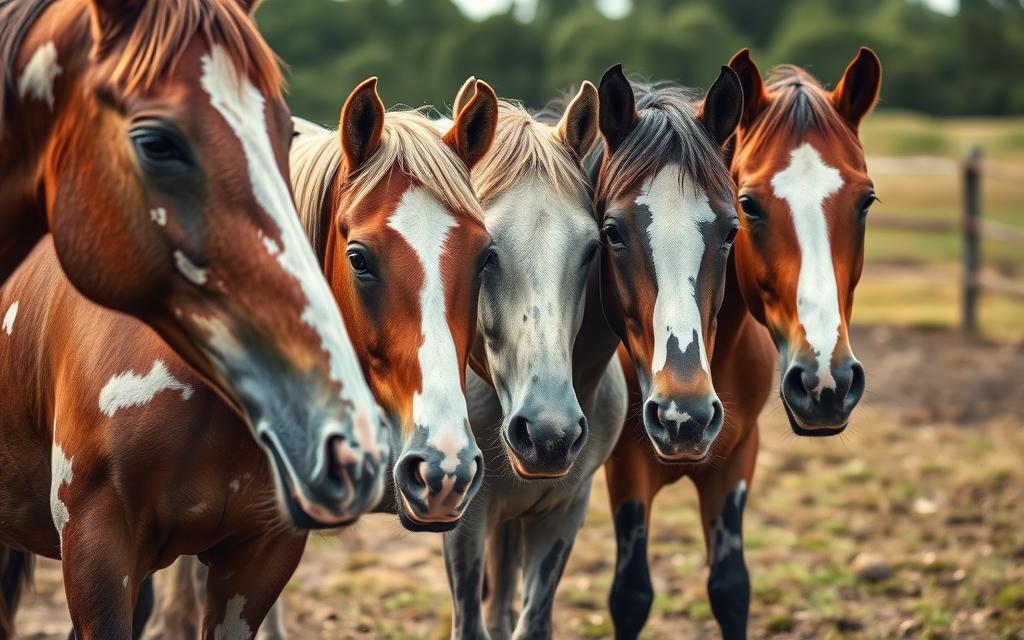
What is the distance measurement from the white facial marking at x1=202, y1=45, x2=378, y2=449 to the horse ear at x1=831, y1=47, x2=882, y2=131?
7.92ft

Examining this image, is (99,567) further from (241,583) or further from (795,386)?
(795,386)

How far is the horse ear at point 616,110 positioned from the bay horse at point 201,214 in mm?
1647

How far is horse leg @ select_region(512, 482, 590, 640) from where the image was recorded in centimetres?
372

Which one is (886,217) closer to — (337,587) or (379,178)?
(337,587)

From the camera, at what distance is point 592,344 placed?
365 centimetres

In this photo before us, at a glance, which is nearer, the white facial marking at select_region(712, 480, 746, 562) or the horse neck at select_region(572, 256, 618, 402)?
the horse neck at select_region(572, 256, 618, 402)

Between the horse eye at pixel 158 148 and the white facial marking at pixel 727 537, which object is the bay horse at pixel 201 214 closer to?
the horse eye at pixel 158 148

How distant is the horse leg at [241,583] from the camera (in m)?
2.94

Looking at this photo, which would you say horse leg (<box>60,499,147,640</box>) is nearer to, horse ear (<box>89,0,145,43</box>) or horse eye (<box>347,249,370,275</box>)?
horse eye (<box>347,249,370,275</box>)

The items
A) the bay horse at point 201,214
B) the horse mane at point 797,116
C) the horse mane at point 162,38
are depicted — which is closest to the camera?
the bay horse at point 201,214

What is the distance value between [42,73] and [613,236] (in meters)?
1.77

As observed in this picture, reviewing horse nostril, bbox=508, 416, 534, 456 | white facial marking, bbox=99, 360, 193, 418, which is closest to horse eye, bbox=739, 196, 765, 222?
horse nostril, bbox=508, 416, 534, 456

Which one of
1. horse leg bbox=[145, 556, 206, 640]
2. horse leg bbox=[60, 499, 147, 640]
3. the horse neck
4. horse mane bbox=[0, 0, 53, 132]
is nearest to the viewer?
horse mane bbox=[0, 0, 53, 132]

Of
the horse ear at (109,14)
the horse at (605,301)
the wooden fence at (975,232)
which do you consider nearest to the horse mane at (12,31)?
the horse ear at (109,14)
